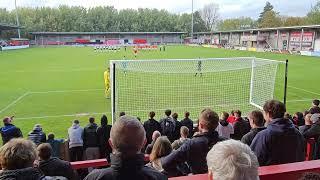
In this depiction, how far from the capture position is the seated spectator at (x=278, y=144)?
14.7 ft

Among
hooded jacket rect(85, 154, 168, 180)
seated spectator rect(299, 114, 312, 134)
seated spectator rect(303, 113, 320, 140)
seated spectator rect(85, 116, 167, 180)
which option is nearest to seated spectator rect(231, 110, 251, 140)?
seated spectator rect(299, 114, 312, 134)

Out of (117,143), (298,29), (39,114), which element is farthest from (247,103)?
(298,29)

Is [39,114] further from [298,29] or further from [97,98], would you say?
[298,29]

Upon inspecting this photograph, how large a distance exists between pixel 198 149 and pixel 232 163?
2.13 m

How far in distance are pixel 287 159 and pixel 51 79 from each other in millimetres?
25478

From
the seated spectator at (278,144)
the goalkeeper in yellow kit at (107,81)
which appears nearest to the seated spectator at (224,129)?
the seated spectator at (278,144)

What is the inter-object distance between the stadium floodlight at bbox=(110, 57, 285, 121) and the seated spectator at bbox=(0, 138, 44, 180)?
29.4 feet

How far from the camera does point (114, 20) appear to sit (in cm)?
14162

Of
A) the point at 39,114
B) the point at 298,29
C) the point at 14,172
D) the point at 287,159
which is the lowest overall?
the point at 39,114

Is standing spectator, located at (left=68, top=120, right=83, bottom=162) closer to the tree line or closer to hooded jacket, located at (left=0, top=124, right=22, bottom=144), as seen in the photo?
hooded jacket, located at (left=0, top=124, right=22, bottom=144)

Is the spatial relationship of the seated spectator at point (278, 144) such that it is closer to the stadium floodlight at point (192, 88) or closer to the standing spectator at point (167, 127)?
the standing spectator at point (167, 127)

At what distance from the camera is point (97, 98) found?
19.9 meters

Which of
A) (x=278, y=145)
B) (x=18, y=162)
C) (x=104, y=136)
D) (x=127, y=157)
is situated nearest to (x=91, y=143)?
(x=104, y=136)

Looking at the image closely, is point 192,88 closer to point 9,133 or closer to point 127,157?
point 9,133
